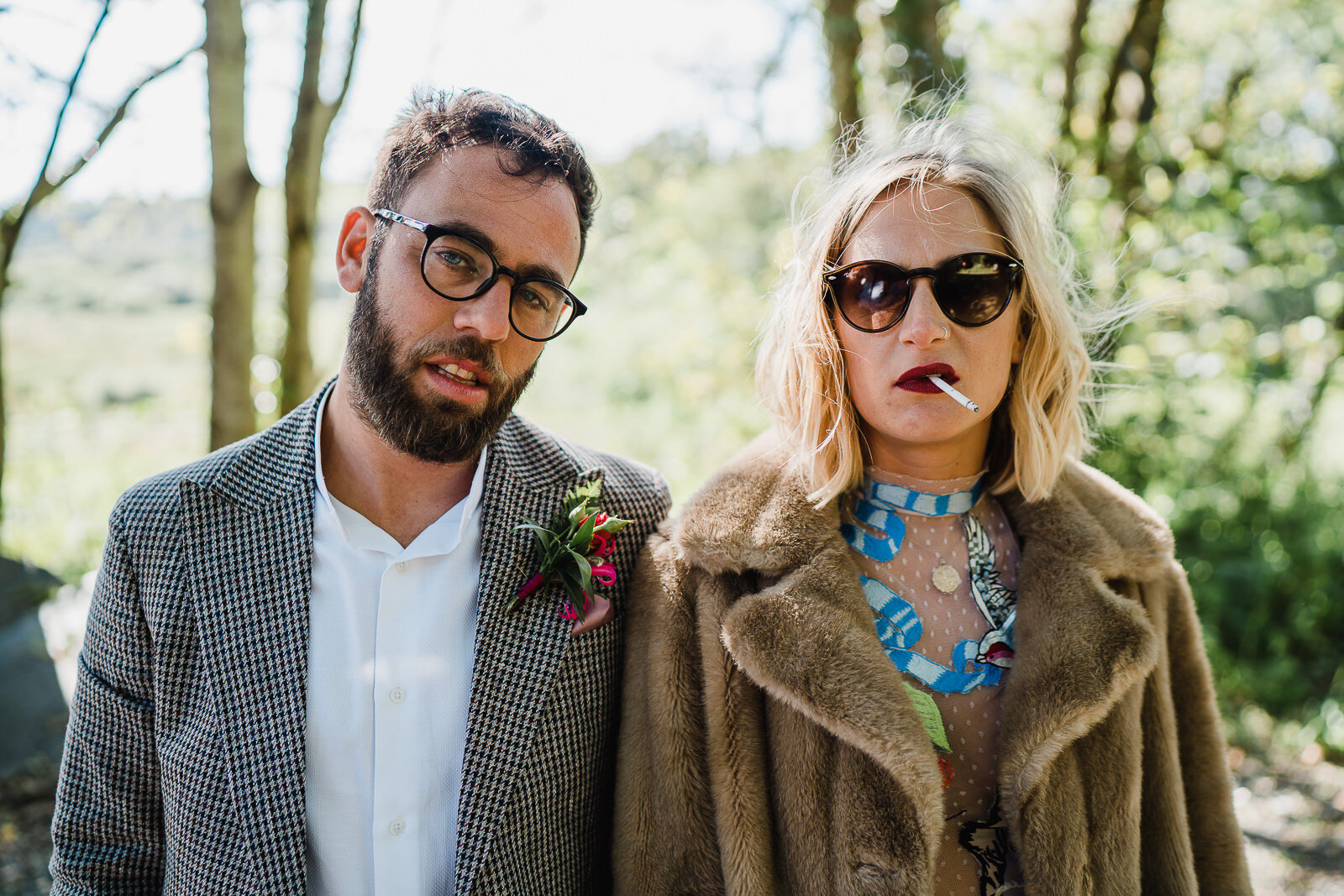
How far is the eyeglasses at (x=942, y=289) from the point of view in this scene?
1.77 meters

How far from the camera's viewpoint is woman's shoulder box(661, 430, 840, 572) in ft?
5.95

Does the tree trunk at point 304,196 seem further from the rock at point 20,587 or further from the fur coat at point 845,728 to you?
the fur coat at point 845,728

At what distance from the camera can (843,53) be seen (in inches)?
183

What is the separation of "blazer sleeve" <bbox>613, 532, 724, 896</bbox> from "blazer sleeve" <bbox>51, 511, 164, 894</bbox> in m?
1.04

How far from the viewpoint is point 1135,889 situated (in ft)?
5.82

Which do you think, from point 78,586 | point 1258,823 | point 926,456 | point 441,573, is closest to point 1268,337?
point 1258,823

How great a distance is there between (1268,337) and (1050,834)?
5.28 m

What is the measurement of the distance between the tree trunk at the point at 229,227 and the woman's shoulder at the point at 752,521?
1.89 metres

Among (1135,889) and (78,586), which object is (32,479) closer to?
(78,586)

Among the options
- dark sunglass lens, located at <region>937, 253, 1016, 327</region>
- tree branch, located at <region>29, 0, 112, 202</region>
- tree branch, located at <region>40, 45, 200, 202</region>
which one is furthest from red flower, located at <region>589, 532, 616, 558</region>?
tree branch, located at <region>29, 0, 112, 202</region>

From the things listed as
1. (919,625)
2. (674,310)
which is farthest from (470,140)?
(674,310)

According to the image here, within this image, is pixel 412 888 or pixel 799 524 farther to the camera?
pixel 799 524

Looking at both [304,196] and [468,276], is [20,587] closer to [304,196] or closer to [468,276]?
[304,196]

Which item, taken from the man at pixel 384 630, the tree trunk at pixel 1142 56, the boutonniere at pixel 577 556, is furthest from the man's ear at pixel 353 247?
the tree trunk at pixel 1142 56
